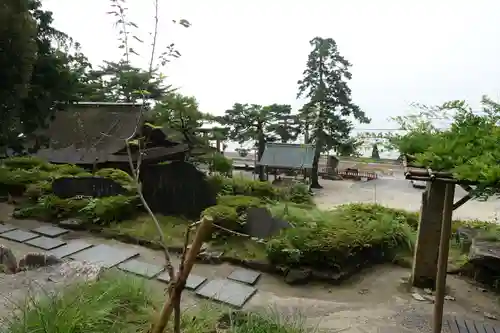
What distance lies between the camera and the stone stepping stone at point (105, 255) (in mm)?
5048

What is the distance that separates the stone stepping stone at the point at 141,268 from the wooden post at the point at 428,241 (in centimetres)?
357

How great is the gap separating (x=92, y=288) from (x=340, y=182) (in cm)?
1489

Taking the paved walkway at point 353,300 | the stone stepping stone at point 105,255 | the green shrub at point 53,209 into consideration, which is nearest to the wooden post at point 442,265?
the paved walkway at point 353,300

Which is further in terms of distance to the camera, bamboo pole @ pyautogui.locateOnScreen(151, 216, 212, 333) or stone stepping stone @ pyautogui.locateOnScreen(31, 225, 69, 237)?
stone stepping stone @ pyautogui.locateOnScreen(31, 225, 69, 237)

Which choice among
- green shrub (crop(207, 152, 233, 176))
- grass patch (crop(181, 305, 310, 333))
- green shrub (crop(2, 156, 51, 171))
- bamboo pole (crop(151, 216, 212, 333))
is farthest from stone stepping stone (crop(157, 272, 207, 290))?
green shrub (crop(2, 156, 51, 171))

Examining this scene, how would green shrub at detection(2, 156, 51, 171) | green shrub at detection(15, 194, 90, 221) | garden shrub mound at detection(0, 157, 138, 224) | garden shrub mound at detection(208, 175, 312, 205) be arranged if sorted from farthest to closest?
green shrub at detection(2, 156, 51, 171)
garden shrub mound at detection(208, 175, 312, 205)
green shrub at detection(15, 194, 90, 221)
garden shrub mound at detection(0, 157, 138, 224)

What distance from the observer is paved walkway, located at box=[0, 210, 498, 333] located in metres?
3.82

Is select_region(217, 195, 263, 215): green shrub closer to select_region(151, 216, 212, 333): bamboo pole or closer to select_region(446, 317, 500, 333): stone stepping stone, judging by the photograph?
select_region(446, 317, 500, 333): stone stepping stone

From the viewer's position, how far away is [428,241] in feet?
15.8

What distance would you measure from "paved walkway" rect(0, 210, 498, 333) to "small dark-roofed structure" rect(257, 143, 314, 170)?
852cm

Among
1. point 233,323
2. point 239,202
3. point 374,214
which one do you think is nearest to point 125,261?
point 239,202

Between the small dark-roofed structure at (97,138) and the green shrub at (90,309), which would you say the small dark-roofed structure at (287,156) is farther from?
the green shrub at (90,309)

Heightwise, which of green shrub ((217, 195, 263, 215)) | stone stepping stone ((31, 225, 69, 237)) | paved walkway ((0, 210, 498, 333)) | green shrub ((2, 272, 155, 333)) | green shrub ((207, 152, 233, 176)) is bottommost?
paved walkway ((0, 210, 498, 333))

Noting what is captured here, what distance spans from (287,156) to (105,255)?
9807 mm
